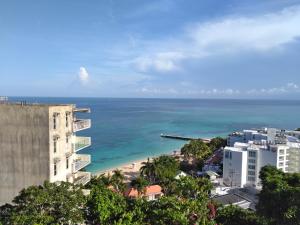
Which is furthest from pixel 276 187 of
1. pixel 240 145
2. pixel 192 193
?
pixel 240 145

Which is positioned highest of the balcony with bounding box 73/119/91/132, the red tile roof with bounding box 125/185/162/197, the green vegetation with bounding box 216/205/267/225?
the balcony with bounding box 73/119/91/132

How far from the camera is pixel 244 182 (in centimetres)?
5131

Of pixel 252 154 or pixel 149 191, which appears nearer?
pixel 149 191

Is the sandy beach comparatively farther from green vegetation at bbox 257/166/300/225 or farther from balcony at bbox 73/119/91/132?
green vegetation at bbox 257/166/300/225

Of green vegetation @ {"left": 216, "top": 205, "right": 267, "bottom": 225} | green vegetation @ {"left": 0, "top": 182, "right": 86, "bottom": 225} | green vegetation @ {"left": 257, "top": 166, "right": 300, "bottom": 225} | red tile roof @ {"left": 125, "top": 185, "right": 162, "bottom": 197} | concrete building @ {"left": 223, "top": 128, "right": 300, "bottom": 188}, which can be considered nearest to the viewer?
green vegetation @ {"left": 0, "top": 182, "right": 86, "bottom": 225}

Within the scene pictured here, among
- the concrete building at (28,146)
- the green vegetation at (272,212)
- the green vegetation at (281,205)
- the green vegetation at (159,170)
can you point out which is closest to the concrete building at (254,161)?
the green vegetation at (159,170)

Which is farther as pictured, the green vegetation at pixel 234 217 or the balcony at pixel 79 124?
the balcony at pixel 79 124

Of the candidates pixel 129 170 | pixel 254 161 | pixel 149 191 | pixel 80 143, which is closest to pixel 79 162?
pixel 80 143

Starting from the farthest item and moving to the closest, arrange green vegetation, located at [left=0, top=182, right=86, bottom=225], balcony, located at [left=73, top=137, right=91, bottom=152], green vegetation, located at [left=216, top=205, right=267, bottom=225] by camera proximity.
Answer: balcony, located at [left=73, top=137, right=91, bottom=152]
green vegetation, located at [left=216, top=205, right=267, bottom=225]
green vegetation, located at [left=0, top=182, right=86, bottom=225]

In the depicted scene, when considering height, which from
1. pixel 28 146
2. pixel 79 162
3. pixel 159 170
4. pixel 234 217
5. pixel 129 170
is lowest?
pixel 129 170

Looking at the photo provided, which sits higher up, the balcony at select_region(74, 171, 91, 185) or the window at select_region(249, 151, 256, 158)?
the balcony at select_region(74, 171, 91, 185)

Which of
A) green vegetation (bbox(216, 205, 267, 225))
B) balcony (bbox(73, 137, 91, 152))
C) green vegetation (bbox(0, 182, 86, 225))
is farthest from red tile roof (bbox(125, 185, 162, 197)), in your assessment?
green vegetation (bbox(0, 182, 86, 225))

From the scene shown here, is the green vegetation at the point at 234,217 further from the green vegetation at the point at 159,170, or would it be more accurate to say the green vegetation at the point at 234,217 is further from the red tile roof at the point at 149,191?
the green vegetation at the point at 159,170

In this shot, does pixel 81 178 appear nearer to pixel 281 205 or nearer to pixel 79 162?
pixel 79 162
